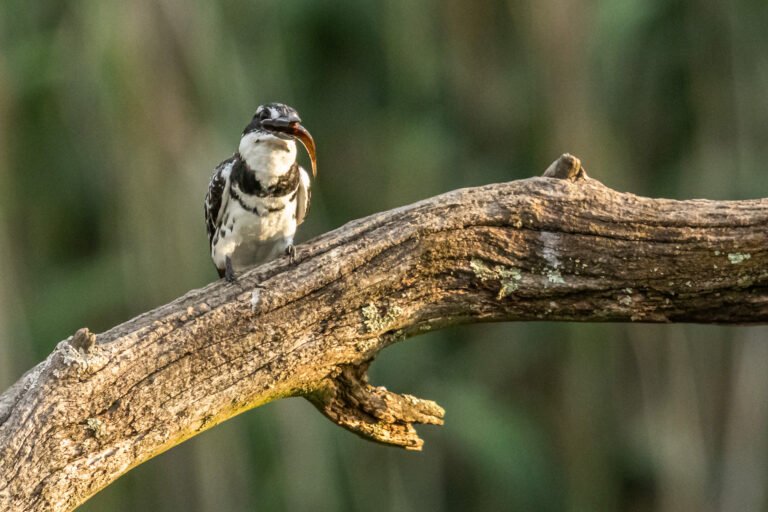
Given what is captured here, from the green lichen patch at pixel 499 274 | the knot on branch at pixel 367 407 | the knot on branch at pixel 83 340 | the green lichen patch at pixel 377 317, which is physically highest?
the green lichen patch at pixel 499 274

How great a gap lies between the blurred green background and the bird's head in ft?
7.94

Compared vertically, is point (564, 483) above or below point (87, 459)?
below

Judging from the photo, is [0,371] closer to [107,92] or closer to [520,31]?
[107,92]

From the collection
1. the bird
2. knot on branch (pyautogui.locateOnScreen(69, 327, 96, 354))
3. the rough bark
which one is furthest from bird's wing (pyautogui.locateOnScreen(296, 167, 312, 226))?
knot on branch (pyautogui.locateOnScreen(69, 327, 96, 354))

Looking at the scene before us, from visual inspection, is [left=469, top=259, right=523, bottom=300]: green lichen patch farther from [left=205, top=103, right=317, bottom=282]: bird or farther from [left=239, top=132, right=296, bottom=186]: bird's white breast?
[left=239, top=132, right=296, bottom=186]: bird's white breast

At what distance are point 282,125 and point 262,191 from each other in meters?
0.31

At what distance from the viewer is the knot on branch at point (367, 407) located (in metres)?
3.52

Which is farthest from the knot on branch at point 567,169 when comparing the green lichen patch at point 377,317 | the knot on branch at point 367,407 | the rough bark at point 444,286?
the knot on branch at point 367,407

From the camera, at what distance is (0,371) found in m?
6.62

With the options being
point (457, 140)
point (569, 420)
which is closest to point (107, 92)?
point (457, 140)

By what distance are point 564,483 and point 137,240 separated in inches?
114

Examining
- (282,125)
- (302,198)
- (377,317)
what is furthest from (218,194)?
(377,317)

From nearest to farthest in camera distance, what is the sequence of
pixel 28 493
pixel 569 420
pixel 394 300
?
pixel 28 493, pixel 394 300, pixel 569 420

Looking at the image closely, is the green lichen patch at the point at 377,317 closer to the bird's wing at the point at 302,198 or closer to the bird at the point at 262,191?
the bird at the point at 262,191
